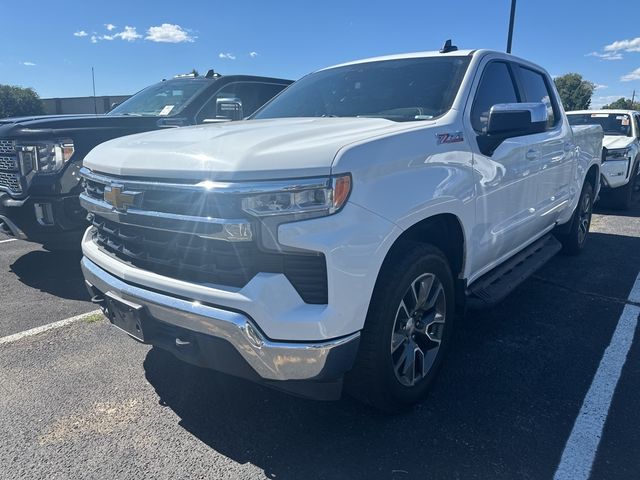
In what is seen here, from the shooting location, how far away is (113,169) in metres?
2.69

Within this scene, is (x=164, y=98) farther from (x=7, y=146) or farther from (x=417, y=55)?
(x=417, y=55)

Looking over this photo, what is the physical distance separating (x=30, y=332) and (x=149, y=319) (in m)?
2.03

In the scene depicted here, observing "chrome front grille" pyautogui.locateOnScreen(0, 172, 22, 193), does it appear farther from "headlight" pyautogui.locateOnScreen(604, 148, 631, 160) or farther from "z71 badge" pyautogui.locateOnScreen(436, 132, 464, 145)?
"headlight" pyautogui.locateOnScreen(604, 148, 631, 160)

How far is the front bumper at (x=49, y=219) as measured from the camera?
451cm

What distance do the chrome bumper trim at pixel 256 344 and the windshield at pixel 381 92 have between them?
5.19 ft

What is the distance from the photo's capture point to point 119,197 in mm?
2623

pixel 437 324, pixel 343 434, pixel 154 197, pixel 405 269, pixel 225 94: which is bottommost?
pixel 343 434

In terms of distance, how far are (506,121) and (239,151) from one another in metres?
1.71

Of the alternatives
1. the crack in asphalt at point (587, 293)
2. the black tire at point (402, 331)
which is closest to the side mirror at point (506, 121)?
the black tire at point (402, 331)

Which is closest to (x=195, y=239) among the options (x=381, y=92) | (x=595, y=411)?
(x=381, y=92)

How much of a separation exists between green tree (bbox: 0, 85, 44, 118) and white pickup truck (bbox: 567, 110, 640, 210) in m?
37.2

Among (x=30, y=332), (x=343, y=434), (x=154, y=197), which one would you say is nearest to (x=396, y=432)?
(x=343, y=434)

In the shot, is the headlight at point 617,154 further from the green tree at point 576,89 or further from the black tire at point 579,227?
the green tree at point 576,89

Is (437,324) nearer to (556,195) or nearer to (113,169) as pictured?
(113,169)
